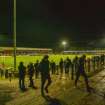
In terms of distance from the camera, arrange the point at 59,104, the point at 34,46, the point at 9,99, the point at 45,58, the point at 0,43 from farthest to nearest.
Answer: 1. the point at 34,46
2. the point at 0,43
3. the point at 45,58
4. the point at 9,99
5. the point at 59,104

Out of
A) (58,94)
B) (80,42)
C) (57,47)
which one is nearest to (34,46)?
(57,47)

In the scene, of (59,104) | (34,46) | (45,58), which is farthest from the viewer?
(34,46)

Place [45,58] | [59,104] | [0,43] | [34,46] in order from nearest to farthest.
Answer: [59,104]
[45,58]
[0,43]
[34,46]

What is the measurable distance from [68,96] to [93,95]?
3.65 ft

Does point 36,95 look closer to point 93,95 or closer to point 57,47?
point 93,95

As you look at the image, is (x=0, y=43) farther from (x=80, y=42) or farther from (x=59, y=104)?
(x=59, y=104)

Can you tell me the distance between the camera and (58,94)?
15.0m

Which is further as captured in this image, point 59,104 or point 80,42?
point 80,42

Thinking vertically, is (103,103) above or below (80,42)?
below

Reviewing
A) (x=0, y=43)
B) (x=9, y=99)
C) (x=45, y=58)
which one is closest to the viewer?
(x=9, y=99)

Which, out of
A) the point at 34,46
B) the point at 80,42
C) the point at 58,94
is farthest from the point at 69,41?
the point at 58,94

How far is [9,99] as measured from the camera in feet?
45.0

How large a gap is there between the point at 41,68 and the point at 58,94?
4.74 feet

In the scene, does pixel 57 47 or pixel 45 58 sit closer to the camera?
pixel 45 58
